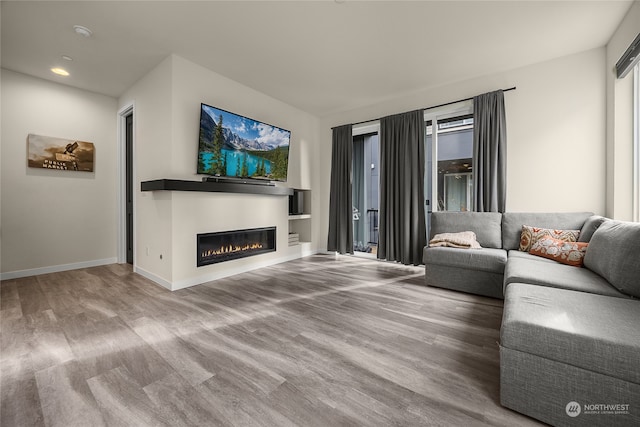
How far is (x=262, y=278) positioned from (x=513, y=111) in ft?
13.0

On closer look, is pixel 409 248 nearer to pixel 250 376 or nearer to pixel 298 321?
pixel 298 321

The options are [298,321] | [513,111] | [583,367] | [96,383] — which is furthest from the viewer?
[513,111]

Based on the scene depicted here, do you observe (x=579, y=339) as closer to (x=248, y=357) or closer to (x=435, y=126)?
(x=248, y=357)

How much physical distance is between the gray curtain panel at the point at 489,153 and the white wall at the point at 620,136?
0.94 metres

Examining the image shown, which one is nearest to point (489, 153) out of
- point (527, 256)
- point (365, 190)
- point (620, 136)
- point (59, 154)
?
point (620, 136)

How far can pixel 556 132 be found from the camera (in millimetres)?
3141

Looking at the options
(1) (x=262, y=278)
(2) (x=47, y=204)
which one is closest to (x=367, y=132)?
(1) (x=262, y=278)

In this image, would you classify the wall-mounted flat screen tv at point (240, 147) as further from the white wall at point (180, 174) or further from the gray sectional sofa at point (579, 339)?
the gray sectional sofa at point (579, 339)

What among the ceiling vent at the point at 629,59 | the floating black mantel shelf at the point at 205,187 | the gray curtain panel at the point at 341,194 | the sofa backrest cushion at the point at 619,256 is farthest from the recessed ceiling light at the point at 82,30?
the ceiling vent at the point at 629,59

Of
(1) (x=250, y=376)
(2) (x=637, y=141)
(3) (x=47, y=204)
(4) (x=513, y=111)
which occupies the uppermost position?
(4) (x=513, y=111)

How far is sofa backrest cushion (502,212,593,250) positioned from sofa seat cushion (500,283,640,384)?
5.57ft

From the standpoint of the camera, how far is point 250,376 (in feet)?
4.91

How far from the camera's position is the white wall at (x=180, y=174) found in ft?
9.93

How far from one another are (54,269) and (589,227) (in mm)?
6601
